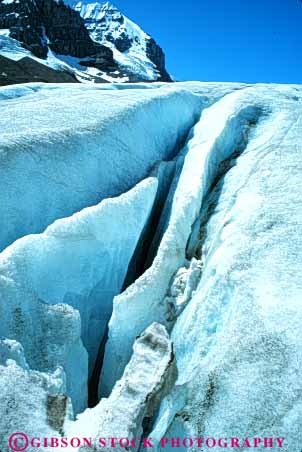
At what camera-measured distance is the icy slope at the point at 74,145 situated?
556 cm

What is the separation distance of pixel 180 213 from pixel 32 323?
9.11 feet

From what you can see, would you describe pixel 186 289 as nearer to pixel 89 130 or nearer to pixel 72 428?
pixel 72 428

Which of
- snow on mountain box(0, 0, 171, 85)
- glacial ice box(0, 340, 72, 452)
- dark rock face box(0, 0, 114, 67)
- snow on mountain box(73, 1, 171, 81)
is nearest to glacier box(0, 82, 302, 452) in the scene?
glacial ice box(0, 340, 72, 452)

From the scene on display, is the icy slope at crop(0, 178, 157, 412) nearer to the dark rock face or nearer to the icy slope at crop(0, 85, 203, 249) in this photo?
the icy slope at crop(0, 85, 203, 249)

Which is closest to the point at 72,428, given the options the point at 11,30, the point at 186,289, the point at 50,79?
the point at 186,289

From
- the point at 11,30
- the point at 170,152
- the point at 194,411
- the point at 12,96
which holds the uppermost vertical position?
the point at 11,30

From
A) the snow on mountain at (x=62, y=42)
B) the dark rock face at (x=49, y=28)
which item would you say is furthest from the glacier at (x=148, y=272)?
the dark rock face at (x=49, y=28)

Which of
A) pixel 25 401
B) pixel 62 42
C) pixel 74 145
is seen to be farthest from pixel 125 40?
pixel 25 401

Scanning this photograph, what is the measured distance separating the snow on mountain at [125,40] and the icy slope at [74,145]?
10071 cm

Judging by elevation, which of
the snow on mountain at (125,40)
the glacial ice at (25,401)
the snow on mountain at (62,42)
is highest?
the snow on mountain at (125,40)

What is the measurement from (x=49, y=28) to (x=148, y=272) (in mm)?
107200

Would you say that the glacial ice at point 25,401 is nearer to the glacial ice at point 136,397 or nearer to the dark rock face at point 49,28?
the glacial ice at point 136,397

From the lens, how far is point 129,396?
3252mm

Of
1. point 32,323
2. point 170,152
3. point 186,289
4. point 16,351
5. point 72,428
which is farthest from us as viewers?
point 170,152
